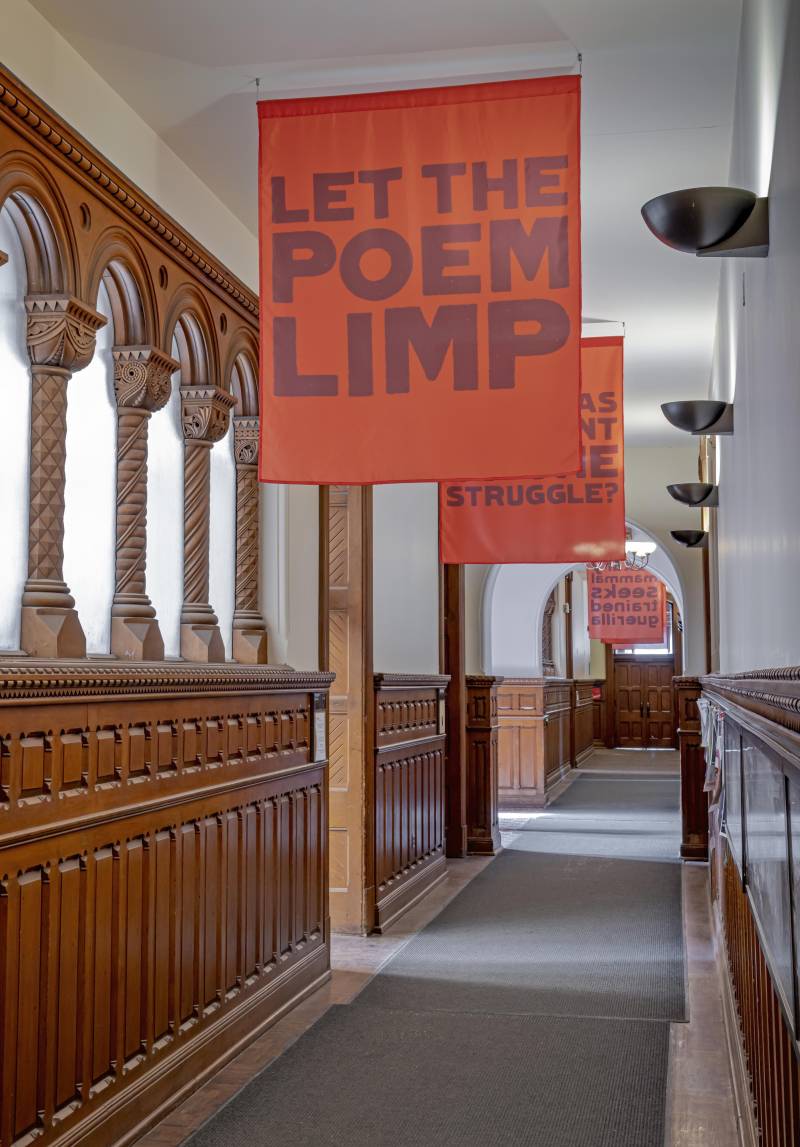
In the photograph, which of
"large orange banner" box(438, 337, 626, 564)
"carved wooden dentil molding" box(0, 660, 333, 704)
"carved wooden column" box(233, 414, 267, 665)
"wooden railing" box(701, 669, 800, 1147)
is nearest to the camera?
"wooden railing" box(701, 669, 800, 1147)

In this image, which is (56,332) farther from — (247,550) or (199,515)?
(247,550)

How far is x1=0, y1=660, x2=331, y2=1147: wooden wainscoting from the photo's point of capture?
9.58 ft

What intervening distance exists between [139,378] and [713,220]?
235 cm

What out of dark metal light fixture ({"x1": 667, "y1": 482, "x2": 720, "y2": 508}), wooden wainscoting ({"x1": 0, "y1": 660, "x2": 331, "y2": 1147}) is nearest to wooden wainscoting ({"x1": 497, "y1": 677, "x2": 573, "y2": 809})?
dark metal light fixture ({"x1": 667, "y1": 482, "x2": 720, "y2": 508})

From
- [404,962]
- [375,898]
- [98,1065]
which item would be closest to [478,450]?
[98,1065]

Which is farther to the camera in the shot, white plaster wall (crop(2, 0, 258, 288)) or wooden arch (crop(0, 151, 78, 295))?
white plaster wall (crop(2, 0, 258, 288))

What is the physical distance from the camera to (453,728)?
921 cm

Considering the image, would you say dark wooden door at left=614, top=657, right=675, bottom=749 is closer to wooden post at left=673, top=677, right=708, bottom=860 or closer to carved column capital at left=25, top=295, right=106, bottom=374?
wooden post at left=673, top=677, right=708, bottom=860

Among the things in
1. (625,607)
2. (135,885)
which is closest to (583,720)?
(625,607)

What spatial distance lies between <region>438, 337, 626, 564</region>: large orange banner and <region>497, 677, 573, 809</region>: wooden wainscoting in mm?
6478

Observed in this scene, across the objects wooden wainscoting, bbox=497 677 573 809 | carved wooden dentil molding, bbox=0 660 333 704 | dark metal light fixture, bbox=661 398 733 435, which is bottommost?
wooden wainscoting, bbox=497 677 573 809

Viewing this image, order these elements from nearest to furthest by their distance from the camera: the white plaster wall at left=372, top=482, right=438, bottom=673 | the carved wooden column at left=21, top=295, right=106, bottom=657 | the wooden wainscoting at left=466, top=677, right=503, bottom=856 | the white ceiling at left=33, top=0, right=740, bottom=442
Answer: the carved wooden column at left=21, top=295, right=106, bottom=657 < the white ceiling at left=33, top=0, right=740, bottom=442 < the white plaster wall at left=372, top=482, right=438, bottom=673 < the wooden wainscoting at left=466, top=677, right=503, bottom=856

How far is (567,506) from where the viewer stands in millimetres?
6773

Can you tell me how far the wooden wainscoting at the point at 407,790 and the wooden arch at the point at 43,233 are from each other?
123 inches
